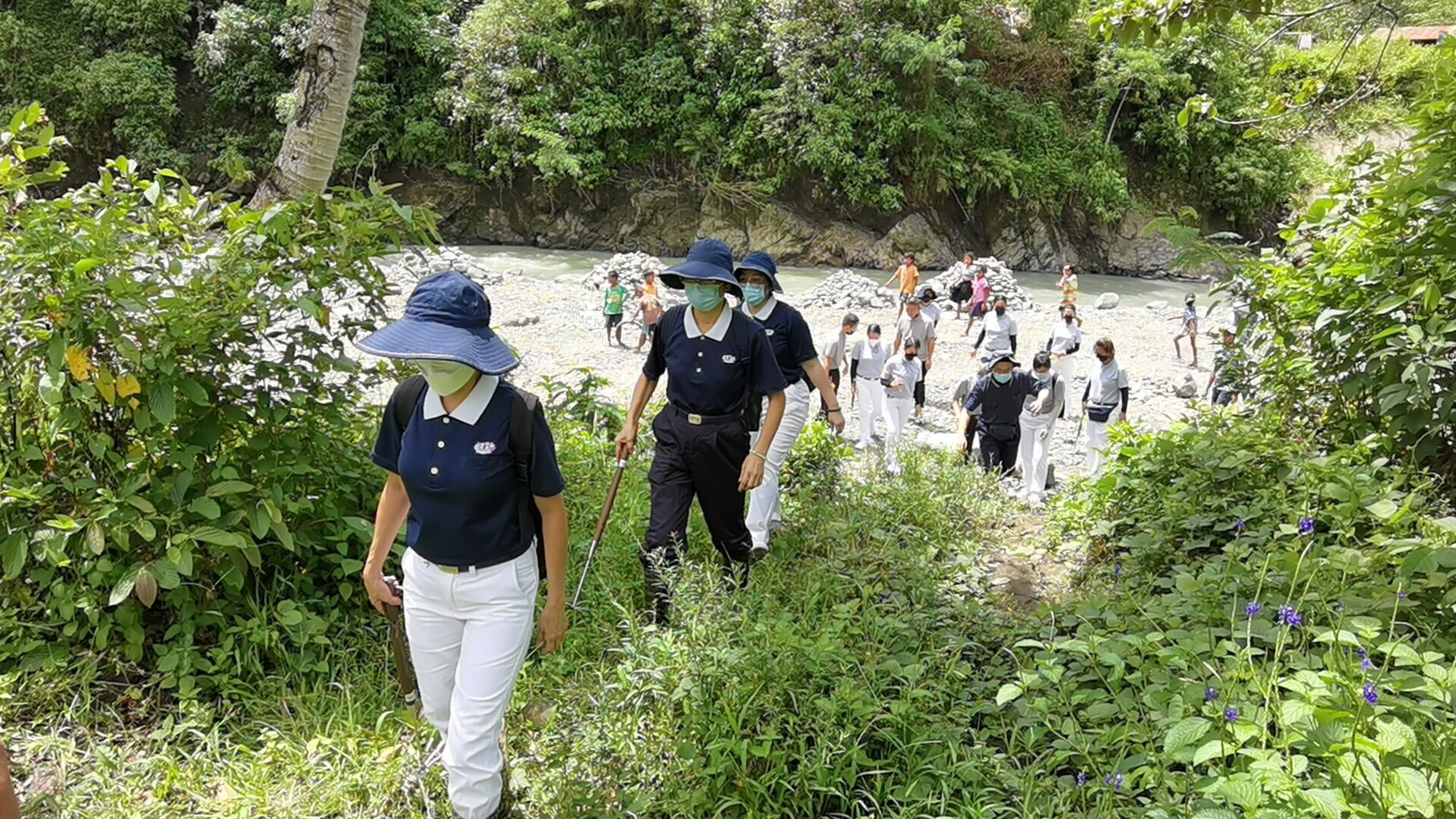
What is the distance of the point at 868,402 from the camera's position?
9531mm

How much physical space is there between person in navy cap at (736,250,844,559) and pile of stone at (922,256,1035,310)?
1528 cm

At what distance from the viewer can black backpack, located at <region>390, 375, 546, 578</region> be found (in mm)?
2465

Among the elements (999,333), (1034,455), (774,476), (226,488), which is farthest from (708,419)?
(999,333)

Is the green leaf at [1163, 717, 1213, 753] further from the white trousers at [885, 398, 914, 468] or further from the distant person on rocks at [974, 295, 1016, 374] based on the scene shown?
the distant person on rocks at [974, 295, 1016, 374]

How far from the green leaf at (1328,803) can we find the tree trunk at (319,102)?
13.5 ft

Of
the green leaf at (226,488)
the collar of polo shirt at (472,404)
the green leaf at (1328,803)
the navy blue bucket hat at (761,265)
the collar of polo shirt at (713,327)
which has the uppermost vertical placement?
the navy blue bucket hat at (761,265)

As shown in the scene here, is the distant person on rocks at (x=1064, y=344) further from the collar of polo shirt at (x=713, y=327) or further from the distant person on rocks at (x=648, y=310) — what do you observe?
the collar of polo shirt at (x=713, y=327)

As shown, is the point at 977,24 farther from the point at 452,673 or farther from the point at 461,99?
the point at 452,673

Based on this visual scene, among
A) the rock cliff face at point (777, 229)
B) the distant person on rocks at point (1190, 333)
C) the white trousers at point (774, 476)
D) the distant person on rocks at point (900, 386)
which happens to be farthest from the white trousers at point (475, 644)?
the rock cliff face at point (777, 229)

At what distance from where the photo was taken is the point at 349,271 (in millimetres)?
3504

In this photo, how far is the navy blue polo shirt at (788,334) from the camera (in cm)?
462

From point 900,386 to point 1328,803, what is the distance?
24.6 feet

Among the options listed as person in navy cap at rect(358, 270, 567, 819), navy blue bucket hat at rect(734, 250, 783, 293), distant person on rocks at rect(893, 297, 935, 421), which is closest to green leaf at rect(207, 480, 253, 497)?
person in navy cap at rect(358, 270, 567, 819)

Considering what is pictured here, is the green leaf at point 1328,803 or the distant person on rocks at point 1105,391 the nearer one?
the green leaf at point 1328,803
